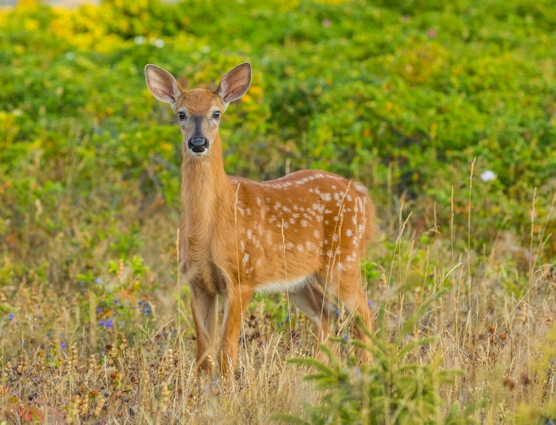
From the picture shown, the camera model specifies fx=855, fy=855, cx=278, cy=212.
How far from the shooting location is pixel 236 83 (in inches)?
230

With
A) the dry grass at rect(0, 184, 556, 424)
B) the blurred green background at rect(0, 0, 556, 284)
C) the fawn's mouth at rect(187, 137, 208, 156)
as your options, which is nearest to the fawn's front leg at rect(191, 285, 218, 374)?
the dry grass at rect(0, 184, 556, 424)

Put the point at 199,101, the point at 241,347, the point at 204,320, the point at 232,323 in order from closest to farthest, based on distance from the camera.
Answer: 1. the point at 232,323
2. the point at 241,347
3. the point at 204,320
4. the point at 199,101

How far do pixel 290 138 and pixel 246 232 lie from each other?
4568 millimetres

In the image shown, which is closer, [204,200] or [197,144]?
[197,144]

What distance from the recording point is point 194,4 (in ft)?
61.2

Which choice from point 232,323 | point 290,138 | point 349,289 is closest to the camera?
point 232,323

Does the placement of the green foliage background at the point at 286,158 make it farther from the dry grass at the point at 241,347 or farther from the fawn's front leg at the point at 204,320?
the fawn's front leg at the point at 204,320

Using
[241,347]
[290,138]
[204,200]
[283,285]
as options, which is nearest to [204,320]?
[241,347]

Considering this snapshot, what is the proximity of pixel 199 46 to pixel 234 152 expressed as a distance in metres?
4.95

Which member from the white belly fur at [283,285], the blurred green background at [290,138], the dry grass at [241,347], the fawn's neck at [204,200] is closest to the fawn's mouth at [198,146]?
the fawn's neck at [204,200]

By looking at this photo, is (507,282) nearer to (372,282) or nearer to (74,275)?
(372,282)

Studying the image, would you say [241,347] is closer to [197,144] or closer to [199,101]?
[197,144]

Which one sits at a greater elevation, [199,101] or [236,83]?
[236,83]

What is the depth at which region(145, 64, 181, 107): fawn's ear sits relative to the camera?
5.77 meters
